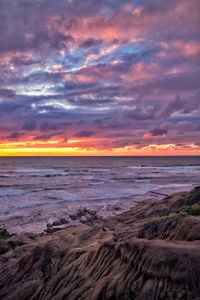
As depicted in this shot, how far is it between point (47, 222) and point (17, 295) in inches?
611

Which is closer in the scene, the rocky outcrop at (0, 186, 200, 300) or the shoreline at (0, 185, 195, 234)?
the rocky outcrop at (0, 186, 200, 300)

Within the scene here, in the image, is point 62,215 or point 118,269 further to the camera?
point 62,215

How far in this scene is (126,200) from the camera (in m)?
34.3

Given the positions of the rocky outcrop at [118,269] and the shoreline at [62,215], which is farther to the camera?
the shoreline at [62,215]

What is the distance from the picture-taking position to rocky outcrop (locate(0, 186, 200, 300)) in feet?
18.7

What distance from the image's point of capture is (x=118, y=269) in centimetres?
672

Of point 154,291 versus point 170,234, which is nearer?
point 154,291

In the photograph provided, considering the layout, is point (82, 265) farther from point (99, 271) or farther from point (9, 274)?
point (9, 274)

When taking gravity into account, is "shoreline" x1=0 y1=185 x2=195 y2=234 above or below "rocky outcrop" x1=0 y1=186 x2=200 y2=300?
below

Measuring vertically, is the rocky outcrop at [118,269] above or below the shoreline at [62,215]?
above

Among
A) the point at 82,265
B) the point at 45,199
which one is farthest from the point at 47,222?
the point at 82,265

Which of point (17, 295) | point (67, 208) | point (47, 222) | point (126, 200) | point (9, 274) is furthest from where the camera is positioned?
point (126, 200)

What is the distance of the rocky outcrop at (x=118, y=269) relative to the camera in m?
5.70

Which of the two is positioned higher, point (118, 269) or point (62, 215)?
point (118, 269)
